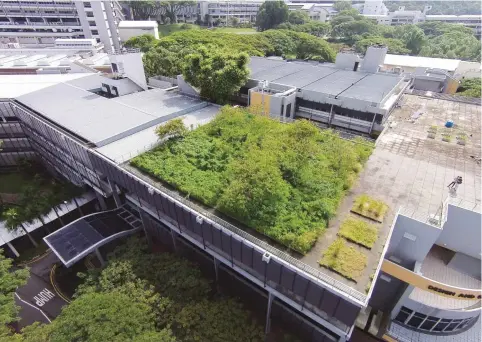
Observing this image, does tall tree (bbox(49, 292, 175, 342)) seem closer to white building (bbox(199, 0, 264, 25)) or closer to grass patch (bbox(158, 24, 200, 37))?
grass patch (bbox(158, 24, 200, 37))

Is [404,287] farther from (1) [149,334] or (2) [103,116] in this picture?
(2) [103,116]

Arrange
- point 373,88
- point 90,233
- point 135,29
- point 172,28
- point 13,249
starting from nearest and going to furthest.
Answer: point 90,233 < point 13,249 < point 373,88 < point 135,29 < point 172,28

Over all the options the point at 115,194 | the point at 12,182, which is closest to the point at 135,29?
the point at 12,182

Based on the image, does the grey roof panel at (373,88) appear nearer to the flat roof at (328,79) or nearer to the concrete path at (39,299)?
the flat roof at (328,79)

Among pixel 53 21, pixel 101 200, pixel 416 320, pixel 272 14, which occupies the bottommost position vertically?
pixel 416 320

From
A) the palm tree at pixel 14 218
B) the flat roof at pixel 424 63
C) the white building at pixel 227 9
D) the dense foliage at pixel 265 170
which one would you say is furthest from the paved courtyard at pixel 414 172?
the white building at pixel 227 9

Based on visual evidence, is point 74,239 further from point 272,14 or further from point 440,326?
point 272,14

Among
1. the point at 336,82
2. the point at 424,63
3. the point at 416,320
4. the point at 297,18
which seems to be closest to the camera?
the point at 416,320

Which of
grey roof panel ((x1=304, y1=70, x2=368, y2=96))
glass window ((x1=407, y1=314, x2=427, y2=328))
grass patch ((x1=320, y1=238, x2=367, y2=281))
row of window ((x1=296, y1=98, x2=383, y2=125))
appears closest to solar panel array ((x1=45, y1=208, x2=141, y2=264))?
grass patch ((x1=320, y1=238, x2=367, y2=281))

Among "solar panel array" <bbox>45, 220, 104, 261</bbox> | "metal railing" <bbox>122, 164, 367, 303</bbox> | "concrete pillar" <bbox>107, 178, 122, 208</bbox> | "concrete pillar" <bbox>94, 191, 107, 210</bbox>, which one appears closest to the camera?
"metal railing" <bbox>122, 164, 367, 303</bbox>
